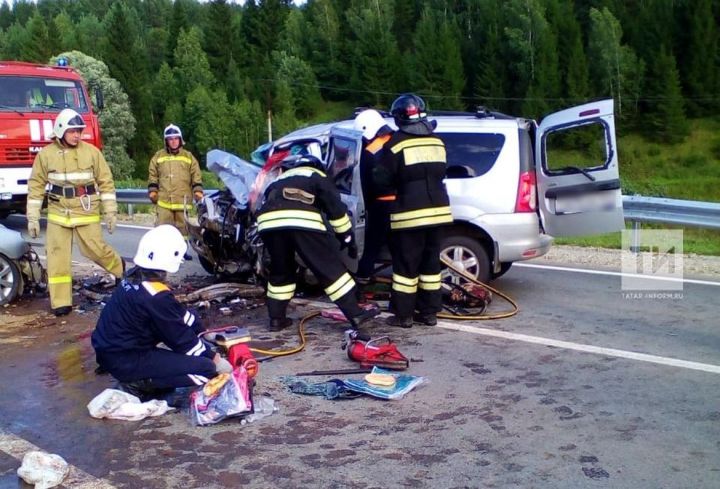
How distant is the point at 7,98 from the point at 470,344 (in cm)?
1035

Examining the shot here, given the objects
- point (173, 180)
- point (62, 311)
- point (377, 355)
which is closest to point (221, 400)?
point (377, 355)

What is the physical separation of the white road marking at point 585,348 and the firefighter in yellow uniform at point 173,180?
388cm

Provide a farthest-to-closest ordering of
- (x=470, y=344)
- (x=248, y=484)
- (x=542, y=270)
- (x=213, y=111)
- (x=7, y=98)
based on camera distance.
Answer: (x=213, y=111)
(x=7, y=98)
(x=542, y=270)
(x=470, y=344)
(x=248, y=484)

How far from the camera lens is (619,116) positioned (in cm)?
5469

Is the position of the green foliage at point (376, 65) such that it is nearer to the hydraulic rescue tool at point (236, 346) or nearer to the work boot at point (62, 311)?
the work boot at point (62, 311)

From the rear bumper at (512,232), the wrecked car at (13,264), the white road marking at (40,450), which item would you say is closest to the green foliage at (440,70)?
the rear bumper at (512,232)

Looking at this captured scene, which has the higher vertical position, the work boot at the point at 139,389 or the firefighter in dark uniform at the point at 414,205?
the firefighter in dark uniform at the point at 414,205

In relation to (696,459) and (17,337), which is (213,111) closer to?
(17,337)

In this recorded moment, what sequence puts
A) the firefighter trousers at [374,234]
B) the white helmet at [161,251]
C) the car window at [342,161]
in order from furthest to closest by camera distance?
the car window at [342,161] < the firefighter trousers at [374,234] < the white helmet at [161,251]

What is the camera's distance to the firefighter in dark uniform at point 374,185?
6.69 metres

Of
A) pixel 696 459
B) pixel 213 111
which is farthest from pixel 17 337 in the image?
pixel 213 111

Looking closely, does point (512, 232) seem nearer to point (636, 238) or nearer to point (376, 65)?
point (636, 238)

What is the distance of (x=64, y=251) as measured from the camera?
759 centimetres

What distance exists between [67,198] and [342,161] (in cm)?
267
